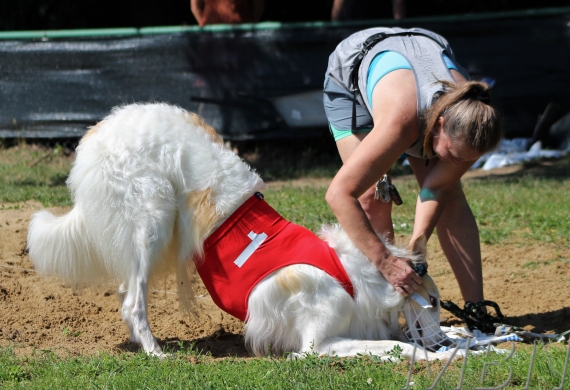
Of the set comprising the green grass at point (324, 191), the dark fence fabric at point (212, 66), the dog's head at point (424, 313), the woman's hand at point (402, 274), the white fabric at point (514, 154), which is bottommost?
the white fabric at point (514, 154)

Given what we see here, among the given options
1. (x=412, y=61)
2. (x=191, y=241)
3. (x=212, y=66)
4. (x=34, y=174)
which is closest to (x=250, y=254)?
(x=191, y=241)

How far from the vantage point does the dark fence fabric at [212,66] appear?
28.9 feet

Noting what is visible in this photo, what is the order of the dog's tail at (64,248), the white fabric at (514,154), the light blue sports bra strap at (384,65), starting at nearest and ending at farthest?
the light blue sports bra strap at (384,65), the dog's tail at (64,248), the white fabric at (514,154)

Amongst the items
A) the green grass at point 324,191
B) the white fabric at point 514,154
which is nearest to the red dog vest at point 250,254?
the green grass at point 324,191

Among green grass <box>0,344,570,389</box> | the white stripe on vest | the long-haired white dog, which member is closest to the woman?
the long-haired white dog

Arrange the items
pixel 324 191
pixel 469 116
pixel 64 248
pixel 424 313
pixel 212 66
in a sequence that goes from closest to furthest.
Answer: pixel 469 116 < pixel 424 313 < pixel 64 248 < pixel 324 191 < pixel 212 66

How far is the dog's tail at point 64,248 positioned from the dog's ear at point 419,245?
171 cm

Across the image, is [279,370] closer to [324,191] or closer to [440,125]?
[440,125]

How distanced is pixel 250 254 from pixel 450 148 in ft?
3.74

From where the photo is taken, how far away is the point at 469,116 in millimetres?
3357

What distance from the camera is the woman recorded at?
3436 millimetres

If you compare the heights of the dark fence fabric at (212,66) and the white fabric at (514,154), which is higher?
the dark fence fabric at (212,66)

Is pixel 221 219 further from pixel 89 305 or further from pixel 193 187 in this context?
pixel 89 305

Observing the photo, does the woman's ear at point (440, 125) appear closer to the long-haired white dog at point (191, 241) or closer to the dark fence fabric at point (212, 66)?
the long-haired white dog at point (191, 241)
